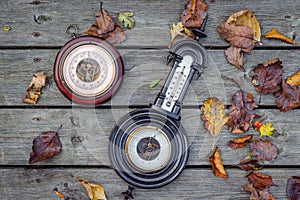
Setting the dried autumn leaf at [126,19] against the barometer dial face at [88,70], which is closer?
the barometer dial face at [88,70]

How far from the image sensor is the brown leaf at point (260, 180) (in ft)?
6.91

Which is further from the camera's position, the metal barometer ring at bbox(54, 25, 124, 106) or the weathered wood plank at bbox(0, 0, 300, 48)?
the weathered wood plank at bbox(0, 0, 300, 48)

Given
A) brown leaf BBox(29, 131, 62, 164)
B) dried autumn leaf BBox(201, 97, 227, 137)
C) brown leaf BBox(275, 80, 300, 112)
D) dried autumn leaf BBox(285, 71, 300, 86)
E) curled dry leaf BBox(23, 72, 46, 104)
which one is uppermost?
dried autumn leaf BBox(285, 71, 300, 86)

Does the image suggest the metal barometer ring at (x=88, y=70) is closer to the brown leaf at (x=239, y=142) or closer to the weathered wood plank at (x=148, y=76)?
the weathered wood plank at (x=148, y=76)

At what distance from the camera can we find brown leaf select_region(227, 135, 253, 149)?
6.91 feet

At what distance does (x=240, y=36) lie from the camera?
210 centimetres

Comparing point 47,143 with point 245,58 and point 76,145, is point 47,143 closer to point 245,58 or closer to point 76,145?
point 76,145

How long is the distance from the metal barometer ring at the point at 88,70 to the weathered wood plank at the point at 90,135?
0.12 metres

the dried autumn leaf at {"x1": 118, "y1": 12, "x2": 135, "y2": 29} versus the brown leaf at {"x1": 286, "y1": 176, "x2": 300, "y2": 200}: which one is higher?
the dried autumn leaf at {"x1": 118, "y1": 12, "x2": 135, "y2": 29}

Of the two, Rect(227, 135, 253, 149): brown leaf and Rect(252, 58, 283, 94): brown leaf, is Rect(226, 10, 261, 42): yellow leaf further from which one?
Rect(227, 135, 253, 149): brown leaf

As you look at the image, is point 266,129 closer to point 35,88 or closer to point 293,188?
point 293,188

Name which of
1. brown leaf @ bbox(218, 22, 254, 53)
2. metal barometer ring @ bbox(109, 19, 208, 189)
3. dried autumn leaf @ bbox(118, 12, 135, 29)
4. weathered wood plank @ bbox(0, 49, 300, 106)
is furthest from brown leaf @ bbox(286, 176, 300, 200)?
dried autumn leaf @ bbox(118, 12, 135, 29)

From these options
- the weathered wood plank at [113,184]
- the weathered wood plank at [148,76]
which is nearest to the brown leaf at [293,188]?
the weathered wood plank at [113,184]

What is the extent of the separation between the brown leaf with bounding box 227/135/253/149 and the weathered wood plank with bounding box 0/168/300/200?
0.38 ft
